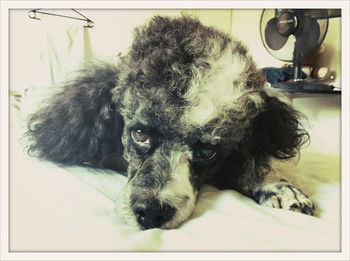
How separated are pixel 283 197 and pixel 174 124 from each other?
19.9 inches

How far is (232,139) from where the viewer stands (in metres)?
1.07

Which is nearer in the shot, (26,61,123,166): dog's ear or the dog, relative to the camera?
the dog

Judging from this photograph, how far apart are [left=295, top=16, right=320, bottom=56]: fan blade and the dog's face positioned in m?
0.34

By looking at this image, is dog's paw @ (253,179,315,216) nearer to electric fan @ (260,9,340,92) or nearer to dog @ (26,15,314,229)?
dog @ (26,15,314,229)

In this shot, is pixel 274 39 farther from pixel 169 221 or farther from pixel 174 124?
pixel 169 221

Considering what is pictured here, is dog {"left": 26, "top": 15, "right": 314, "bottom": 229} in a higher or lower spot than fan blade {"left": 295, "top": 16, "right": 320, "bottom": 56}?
lower

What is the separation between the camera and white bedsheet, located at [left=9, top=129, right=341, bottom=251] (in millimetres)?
852

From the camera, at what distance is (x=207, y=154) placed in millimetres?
1068

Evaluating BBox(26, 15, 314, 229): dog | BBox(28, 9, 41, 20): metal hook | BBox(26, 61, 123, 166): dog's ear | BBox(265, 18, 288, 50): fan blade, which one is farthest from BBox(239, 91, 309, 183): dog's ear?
BBox(28, 9, 41, 20): metal hook

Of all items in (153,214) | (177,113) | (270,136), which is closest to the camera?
(153,214)

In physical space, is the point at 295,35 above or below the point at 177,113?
above

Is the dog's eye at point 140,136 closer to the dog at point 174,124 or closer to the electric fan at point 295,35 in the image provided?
the dog at point 174,124

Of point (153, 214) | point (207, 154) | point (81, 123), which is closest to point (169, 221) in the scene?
point (153, 214)

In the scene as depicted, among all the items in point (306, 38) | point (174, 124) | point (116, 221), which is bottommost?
point (116, 221)
